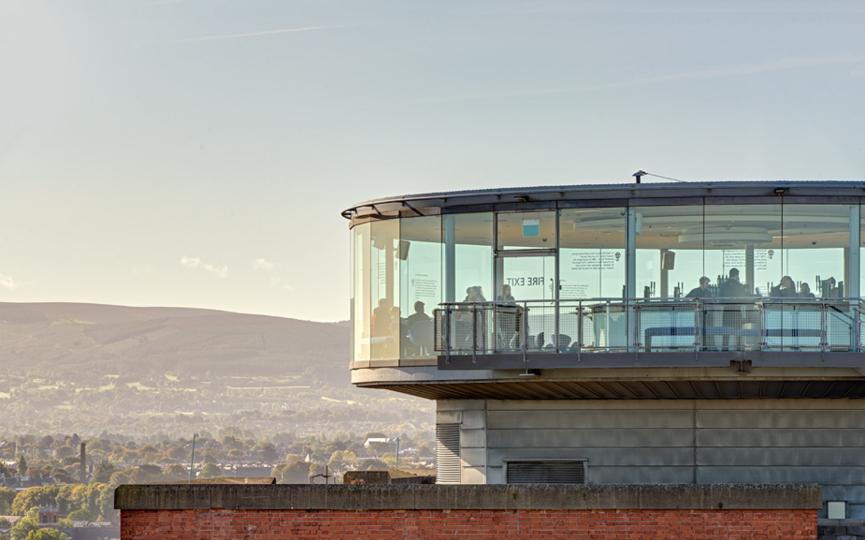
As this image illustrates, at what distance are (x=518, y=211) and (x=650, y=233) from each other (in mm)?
2514

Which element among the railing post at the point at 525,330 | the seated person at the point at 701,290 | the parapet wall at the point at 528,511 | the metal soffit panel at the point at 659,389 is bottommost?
the parapet wall at the point at 528,511

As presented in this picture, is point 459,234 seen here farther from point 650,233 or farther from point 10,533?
point 10,533

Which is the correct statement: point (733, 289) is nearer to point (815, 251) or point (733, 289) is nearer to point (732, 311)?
point (732, 311)

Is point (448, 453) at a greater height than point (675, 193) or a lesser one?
lesser

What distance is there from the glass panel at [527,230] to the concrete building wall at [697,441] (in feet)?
10.3

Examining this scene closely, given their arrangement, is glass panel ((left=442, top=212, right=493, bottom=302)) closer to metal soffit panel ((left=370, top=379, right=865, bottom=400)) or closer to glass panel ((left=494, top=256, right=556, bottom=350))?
glass panel ((left=494, top=256, right=556, bottom=350))

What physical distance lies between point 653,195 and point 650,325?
2516mm

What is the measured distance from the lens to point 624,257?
21078 millimetres

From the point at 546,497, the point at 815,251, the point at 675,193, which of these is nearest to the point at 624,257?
the point at 675,193

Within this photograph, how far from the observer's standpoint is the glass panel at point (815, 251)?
2070 centimetres

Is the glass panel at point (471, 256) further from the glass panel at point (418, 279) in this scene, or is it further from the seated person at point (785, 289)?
the seated person at point (785, 289)

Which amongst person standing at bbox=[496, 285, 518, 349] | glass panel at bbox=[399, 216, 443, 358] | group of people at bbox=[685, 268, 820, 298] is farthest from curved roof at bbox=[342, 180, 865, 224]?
person standing at bbox=[496, 285, 518, 349]

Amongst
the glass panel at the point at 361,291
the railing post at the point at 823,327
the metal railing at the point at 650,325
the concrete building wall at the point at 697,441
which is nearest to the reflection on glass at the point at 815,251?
the metal railing at the point at 650,325

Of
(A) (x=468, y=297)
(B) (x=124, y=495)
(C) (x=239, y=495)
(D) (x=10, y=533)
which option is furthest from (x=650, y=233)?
(D) (x=10, y=533)
